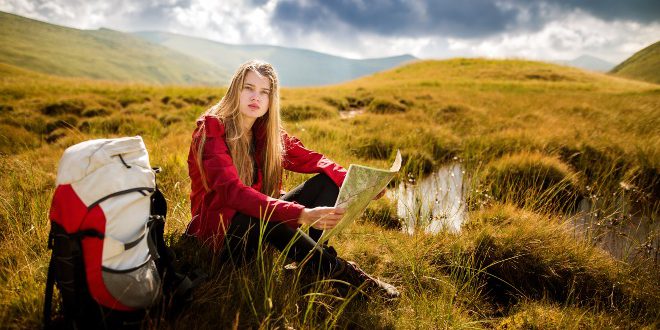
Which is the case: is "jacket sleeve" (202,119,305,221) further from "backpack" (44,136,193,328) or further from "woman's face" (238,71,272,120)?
"backpack" (44,136,193,328)

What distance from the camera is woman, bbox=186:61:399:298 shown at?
235 cm

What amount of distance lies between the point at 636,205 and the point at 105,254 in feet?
20.5

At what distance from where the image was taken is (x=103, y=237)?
157cm

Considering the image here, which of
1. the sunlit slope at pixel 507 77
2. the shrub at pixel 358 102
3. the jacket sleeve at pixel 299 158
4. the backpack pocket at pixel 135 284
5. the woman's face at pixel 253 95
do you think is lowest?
the backpack pocket at pixel 135 284

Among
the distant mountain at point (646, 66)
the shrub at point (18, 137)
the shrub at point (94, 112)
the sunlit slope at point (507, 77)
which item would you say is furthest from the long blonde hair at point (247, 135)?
the distant mountain at point (646, 66)

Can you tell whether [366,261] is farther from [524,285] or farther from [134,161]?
[134,161]

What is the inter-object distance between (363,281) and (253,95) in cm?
173

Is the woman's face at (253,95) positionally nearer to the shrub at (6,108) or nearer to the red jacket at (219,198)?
the red jacket at (219,198)

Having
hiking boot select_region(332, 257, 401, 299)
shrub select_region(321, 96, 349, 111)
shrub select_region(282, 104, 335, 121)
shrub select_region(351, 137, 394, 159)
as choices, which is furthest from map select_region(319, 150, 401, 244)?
shrub select_region(321, 96, 349, 111)

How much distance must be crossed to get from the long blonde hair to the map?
3.60 ft

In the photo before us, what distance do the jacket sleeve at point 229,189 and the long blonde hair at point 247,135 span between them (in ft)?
0.25

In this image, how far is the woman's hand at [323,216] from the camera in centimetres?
214

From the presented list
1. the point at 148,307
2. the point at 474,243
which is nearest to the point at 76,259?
the point at 148,307

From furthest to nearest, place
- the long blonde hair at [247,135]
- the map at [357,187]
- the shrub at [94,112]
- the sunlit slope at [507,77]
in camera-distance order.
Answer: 1. the sunlit slope at [507,77]
2. the shrub at [94,112]
3. the long blonde hair at [247,135]
4. the map at [357,187]
